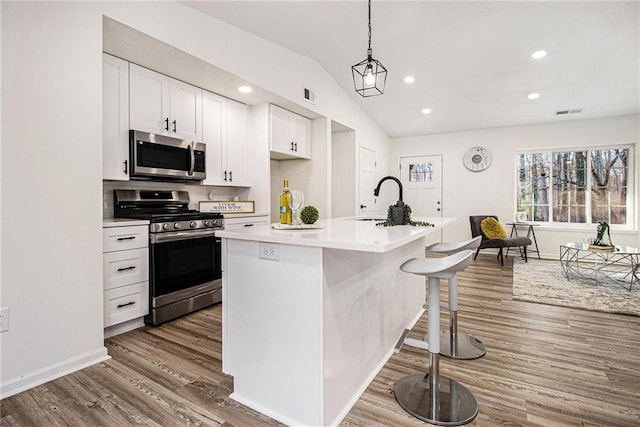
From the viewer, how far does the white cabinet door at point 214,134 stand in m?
3.62

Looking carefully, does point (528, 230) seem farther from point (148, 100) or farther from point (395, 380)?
point (148, 100)

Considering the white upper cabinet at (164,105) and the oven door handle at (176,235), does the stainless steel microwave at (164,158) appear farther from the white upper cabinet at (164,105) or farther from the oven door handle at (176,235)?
the oven door handle at (176,235)

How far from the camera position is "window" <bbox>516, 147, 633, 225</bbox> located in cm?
549

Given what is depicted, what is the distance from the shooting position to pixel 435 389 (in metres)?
1.70

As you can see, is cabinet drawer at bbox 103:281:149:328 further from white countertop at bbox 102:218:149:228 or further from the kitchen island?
the kitchen island

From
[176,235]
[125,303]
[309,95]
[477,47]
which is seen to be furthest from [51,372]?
[477,47]

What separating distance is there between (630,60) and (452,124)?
2.62m

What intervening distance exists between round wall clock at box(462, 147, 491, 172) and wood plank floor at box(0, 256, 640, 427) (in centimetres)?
397

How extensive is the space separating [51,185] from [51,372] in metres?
1.12

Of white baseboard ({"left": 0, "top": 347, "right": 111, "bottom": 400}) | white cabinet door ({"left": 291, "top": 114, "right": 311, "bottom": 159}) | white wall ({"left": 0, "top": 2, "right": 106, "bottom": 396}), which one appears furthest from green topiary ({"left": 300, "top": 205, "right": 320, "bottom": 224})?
white cabinet door ({"left": 291, "top": 114, "right": 311, "bottom": 159})

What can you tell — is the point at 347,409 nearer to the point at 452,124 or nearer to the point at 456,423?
the point at 456,423

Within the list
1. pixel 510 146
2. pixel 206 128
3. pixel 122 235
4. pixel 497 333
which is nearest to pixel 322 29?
pixel 206 128

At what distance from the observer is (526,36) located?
3.51 m

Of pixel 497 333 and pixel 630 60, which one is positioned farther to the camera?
pixel 630 60
